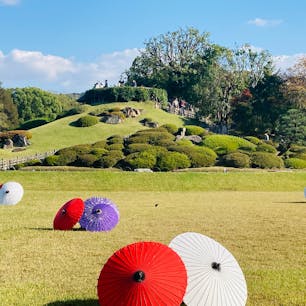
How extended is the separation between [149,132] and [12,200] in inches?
1234

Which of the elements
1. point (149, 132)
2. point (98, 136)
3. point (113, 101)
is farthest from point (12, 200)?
point (113, 101)

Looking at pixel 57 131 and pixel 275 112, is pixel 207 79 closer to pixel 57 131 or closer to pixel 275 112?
pixel 275 112

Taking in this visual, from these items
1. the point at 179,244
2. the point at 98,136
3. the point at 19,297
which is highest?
the point at 179,244

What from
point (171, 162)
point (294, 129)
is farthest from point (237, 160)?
point (294, 129)

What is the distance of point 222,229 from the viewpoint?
551 inches

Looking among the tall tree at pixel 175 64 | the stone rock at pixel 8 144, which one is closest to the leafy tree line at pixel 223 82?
the tall tree at pixel 175 64

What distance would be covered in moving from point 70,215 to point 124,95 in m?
61.3

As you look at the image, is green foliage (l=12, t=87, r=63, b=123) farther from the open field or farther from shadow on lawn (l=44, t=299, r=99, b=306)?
shadow on lawn (l=44, t=299, r=99, b=306)

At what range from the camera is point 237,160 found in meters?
39.7

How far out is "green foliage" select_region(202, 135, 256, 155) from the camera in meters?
47.5

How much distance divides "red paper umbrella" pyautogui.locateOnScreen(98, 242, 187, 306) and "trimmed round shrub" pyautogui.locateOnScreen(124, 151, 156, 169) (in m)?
32.0

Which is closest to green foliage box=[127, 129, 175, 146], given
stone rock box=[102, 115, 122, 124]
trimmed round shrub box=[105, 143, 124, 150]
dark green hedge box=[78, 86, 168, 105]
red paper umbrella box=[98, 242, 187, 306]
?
trimmed round shrub box=[105, 143, 124, 150]

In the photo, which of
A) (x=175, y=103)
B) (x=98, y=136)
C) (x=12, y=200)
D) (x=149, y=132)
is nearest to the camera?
(x=12, y=200)

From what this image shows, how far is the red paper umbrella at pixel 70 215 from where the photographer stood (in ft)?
44.6
